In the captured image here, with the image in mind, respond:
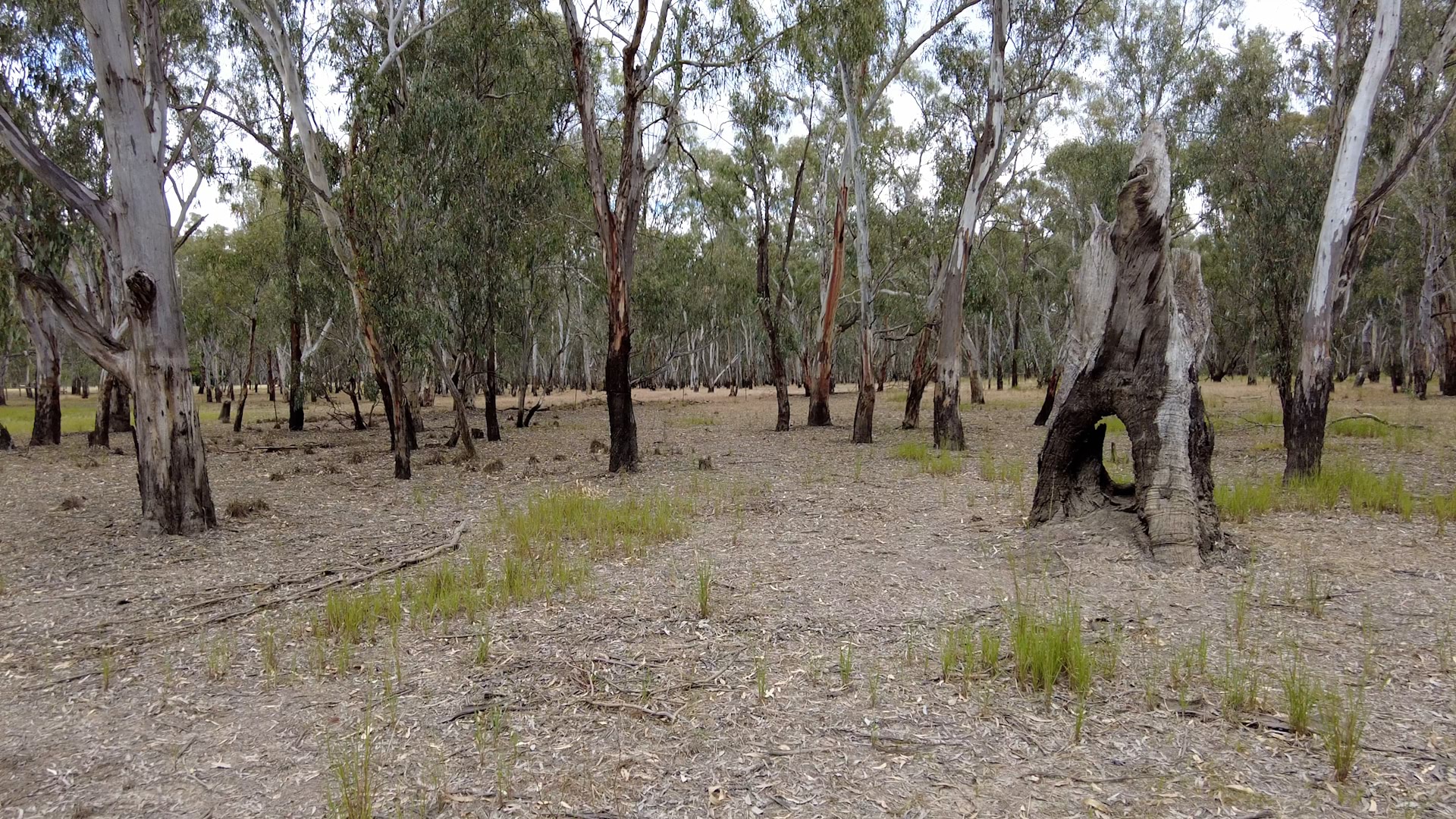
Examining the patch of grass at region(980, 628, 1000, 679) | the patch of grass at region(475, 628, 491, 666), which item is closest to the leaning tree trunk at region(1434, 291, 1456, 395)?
the patch of grass at region(980, 628, 1000, 679)

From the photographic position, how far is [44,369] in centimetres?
1542

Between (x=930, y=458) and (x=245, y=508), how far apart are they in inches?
336

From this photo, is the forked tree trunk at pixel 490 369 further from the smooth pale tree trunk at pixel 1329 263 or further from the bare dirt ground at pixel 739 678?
the smooth pale tree trunk at pixel 1329 263

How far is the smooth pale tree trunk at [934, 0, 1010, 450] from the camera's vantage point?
1191cm

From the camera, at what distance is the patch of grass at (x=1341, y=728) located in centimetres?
286

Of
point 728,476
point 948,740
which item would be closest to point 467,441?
point 728,476

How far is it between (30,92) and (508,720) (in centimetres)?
1460

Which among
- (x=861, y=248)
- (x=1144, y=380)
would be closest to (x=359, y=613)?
(x=1144, y=380)

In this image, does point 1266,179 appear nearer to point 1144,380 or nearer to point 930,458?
point 930,458

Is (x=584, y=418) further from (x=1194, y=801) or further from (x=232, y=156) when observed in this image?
(x=1194, y=801)

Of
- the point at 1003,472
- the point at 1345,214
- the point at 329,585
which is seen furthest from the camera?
the point at 1003,472

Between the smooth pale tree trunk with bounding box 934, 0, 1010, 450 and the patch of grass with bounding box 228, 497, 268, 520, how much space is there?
31.2ft

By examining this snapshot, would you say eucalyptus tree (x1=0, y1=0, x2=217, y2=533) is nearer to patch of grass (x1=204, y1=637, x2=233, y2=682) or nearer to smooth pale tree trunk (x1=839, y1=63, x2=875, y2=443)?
patch of grass (x1=204, y1=637, x2=233, y2=682)

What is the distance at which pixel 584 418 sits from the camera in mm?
23469
